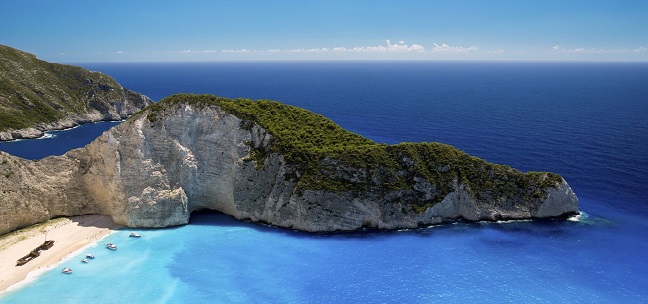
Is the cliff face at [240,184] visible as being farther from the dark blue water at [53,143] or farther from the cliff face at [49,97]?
the cliff face at [49,97]

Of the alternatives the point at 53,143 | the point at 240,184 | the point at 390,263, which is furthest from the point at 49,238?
the point at 53,143

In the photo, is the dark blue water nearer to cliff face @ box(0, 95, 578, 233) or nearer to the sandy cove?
cliff face @ box(0, 95, 578, 233)

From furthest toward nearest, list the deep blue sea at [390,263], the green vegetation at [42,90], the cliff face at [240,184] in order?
the green vegetation at [42,90] → the cliff face at [240,184] → the deep blue sea at [390,263]

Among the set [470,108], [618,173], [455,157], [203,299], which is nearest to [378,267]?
[203,299]

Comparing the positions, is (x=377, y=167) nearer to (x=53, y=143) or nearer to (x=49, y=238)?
(x=49, y=238)

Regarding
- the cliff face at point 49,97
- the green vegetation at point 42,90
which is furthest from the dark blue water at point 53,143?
the green vegetation at point 42,90

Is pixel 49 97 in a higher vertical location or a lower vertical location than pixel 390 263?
higher
